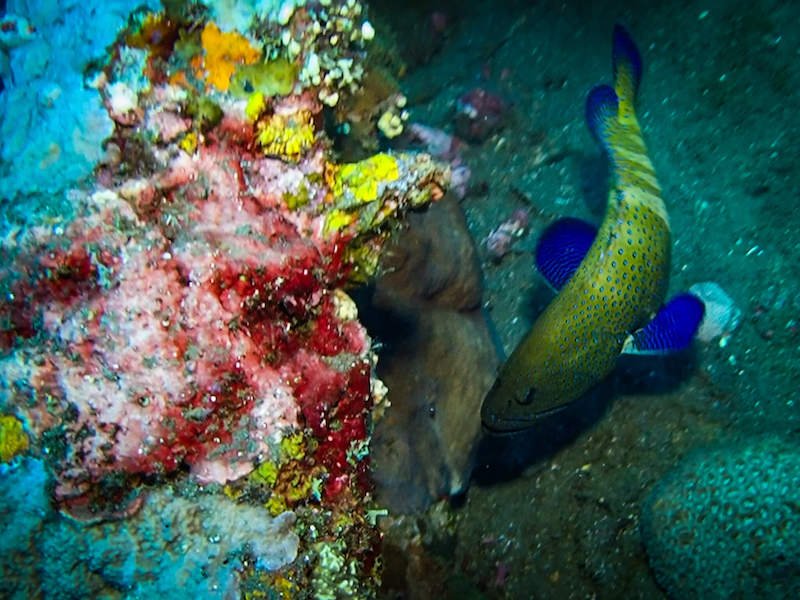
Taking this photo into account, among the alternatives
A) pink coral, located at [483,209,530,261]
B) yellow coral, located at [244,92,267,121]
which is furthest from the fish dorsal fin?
yellow coral, located at [244,92,267,121]

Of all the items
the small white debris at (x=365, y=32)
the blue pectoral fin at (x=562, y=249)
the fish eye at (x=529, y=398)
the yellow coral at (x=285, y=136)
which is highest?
the small white debris at (x=365, y=32)

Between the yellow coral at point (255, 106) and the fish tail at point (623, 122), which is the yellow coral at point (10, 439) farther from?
the fish tail at point (623, 122)

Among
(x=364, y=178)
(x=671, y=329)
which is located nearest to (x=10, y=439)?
(x=364, y=178)

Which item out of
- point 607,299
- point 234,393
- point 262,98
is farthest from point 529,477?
point 262,98

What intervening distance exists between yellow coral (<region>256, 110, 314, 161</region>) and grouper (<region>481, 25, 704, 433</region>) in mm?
1891

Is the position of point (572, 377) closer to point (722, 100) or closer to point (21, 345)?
point (21, 345)

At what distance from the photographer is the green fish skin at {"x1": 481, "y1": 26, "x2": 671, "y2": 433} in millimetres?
3336

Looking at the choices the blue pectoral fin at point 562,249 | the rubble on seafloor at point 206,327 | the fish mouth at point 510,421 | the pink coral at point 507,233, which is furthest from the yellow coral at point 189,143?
the pink coral at point 507,233

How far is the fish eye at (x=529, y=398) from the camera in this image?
3.31 m

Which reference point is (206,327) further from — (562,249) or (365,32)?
(562,249)

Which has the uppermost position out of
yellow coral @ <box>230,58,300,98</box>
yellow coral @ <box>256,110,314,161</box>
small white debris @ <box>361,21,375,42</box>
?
small white debris @ <box>361,21,375,42</box>

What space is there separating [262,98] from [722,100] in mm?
4920

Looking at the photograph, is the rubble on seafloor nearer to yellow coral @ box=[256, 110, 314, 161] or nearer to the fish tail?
yellow coral @ box=[256, 110, 314, 161]

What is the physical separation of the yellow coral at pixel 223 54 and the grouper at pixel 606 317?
7.32 ft
